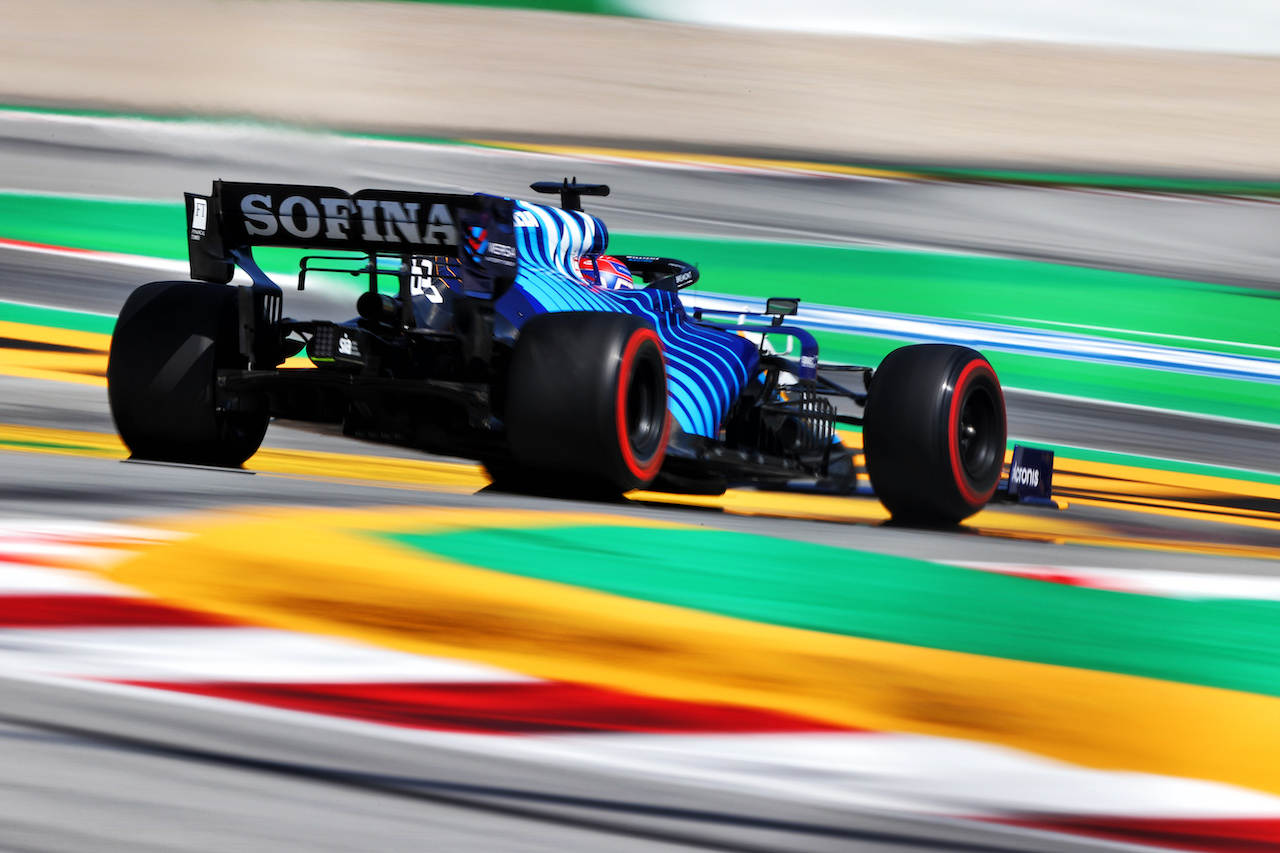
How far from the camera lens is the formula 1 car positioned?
5676 millimetres

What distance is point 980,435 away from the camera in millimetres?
7105

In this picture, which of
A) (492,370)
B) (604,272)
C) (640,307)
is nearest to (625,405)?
(492,370)

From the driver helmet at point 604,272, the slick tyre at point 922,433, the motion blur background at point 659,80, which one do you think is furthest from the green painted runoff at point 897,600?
the motion blur background at point 659,80

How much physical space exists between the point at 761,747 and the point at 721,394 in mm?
3916

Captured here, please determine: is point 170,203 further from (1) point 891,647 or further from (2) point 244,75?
(1) point 891,647

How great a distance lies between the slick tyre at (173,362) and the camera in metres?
6.25

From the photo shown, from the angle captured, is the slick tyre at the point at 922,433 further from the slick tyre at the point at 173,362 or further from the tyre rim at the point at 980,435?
the slick tyre at the point at 173,362

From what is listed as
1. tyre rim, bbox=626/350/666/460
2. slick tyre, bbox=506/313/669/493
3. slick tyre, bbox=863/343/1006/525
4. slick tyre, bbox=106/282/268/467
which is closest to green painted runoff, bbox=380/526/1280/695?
slick tyre, bbox=506/313/669/493

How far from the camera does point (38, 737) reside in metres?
3.01

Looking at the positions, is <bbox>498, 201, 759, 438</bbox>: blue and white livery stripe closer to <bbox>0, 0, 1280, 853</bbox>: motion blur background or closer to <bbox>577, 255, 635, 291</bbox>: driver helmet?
<bbox>577, 255, 635, 291</bbox>: driver helmet

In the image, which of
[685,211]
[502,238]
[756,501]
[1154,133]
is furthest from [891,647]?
[1154,133]

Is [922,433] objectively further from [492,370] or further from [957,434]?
[492,370]

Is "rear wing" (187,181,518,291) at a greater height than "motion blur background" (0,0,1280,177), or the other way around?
"motion blur background" (0,0,1280,177)

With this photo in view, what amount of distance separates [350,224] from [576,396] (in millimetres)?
1114
